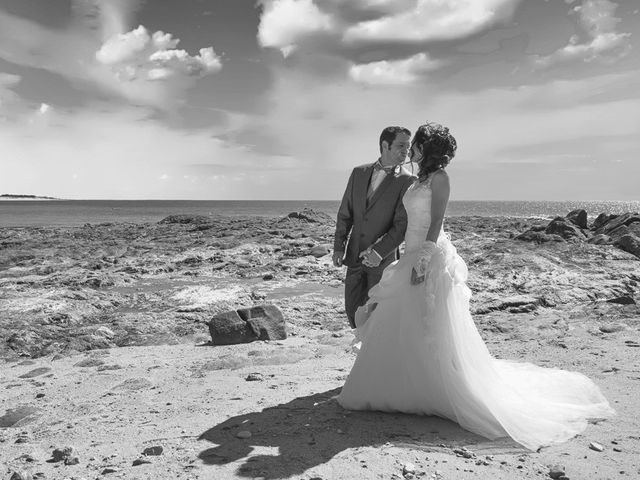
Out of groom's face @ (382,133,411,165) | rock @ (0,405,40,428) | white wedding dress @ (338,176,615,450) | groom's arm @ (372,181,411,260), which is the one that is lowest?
rock @ (0,405,40,428)

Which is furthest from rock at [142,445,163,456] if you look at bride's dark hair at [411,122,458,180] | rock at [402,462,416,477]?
bride's dark hair at [411,122,458,180]

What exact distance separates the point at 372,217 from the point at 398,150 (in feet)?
2.20

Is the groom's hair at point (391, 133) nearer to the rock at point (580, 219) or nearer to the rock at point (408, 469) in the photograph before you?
the rock at point (408, 469)

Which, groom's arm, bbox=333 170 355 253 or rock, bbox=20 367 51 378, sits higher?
groom's arm, bbox=333 170 355 253

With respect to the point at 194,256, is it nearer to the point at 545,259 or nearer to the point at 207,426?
the point at 545,259

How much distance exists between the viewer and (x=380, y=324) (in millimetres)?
4242

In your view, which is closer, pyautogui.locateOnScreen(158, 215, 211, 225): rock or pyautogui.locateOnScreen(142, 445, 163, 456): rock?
pyautogui.locateOnScreen(142, 445, 163, 456): rock

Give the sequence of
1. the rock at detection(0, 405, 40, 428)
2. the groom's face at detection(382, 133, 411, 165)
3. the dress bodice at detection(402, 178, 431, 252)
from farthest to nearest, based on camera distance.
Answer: the groom's face at detection(382, 133, 411, 165) < the rock at detection(0, 405, 40, 428) < the dress bodice at detection(402, 178, 431, 252)

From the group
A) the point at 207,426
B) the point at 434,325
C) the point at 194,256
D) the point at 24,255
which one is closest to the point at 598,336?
the point at 434,325

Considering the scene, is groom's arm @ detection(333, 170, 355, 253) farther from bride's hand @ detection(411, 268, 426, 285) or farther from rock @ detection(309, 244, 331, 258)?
rock @ detection(309, 244, 331, 258)

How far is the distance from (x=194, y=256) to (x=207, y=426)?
1108cm

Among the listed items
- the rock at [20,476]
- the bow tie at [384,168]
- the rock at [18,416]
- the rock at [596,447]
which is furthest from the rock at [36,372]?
the rock at [596,447]

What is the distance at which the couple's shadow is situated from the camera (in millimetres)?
3420

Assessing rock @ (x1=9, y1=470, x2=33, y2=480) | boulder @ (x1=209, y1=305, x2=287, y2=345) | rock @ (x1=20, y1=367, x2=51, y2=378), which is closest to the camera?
rock @ (x1=9, y1=470, x2=33, y2=480)
